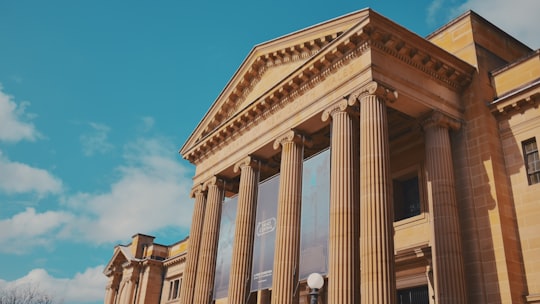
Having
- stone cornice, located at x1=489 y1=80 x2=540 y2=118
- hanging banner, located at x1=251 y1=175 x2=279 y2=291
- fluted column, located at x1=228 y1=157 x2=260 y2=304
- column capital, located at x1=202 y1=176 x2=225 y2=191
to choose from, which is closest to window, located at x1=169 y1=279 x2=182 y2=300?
column capital, located at x1=202 y1=176 x2=225 y2=191

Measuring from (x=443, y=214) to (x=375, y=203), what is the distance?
2965mm

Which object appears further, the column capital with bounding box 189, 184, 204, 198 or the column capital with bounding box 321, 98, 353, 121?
the column capital with bounding box 189, 184, 204, 198

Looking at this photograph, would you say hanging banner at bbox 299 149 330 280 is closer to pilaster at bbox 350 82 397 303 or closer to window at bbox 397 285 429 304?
pilaster at bbox 350 82 397 303

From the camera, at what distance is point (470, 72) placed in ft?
59.3

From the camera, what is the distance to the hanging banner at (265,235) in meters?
18.6

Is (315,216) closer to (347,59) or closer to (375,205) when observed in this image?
(375,205)

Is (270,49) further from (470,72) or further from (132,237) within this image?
(132,237)

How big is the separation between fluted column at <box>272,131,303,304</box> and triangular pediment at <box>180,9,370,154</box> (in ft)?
10.1

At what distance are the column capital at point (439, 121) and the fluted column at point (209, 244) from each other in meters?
10.9

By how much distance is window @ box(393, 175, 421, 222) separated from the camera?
19969 millimetres

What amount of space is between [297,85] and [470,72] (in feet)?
21.1

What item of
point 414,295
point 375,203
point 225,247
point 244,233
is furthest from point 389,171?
point 225,247

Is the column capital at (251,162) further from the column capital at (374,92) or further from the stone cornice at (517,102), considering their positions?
the stone cornice at (517,102)

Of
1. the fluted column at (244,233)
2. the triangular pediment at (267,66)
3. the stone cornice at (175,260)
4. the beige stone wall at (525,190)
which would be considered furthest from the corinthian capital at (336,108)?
the stone cornice at (175,260)
